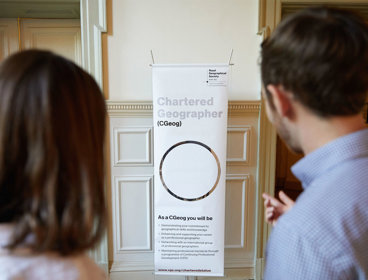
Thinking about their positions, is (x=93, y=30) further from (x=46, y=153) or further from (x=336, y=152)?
(x=336, y=152)

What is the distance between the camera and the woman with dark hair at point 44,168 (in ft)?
1.75

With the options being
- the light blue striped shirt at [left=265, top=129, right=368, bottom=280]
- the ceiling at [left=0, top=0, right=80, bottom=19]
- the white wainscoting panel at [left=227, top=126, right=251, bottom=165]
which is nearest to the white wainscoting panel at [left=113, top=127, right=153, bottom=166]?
the white wainscoting panel at [left=227, top=126, right=251, bottom=165]

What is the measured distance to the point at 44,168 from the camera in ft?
1.77

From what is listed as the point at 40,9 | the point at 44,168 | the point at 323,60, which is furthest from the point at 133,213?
the point at 323,60

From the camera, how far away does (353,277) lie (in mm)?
560

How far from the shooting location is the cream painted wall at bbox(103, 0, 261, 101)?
2.34m

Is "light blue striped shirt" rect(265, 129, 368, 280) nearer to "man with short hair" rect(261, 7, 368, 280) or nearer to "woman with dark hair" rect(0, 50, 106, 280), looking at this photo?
"man with short hair" rect(261, 7, 368, 280)

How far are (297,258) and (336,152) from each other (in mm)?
244

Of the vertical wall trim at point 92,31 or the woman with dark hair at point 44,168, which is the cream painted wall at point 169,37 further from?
the woman with dark hair at point 44,168

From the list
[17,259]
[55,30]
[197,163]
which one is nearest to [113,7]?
[55,30]

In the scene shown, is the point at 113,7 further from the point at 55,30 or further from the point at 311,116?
the point at 311,116

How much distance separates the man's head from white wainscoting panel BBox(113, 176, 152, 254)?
1943 mm

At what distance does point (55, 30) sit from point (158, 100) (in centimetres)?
140

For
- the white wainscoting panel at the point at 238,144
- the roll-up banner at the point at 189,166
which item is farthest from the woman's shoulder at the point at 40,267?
the white wainscoting panel at the point at 238,144
